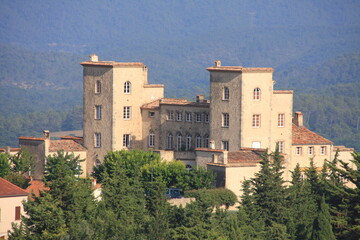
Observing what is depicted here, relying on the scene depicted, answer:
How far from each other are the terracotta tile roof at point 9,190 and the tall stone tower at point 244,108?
17.6 meters

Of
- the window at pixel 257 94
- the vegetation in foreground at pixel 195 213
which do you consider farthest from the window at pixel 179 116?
the vegetation in foreground at pixel 195 213

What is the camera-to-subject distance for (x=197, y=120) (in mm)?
82375

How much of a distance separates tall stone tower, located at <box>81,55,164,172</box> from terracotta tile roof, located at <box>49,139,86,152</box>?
76 cm

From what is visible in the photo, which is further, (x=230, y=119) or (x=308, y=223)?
(x=230, y=119)

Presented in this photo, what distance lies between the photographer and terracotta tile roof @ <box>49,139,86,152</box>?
271 feet

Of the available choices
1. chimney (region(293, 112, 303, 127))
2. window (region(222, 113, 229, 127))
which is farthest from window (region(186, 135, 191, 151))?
chimney (region(293, 112, 303, 127))

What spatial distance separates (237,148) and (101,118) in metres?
12.0

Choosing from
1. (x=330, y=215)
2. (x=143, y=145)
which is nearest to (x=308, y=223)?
(x=330, y=215)

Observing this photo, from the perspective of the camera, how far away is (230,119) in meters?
78.9

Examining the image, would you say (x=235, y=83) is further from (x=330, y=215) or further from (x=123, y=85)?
(x=330, y=215)

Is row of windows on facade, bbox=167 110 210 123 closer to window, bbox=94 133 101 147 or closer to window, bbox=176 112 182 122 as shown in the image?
window, bbox=176 112 182 122

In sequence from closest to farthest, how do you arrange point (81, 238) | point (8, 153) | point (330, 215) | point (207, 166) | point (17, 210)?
1. point (81, 238)
2. point (330, 215)
3. point (17, 210)
4. point (207, 166)
5. point (8, 153)

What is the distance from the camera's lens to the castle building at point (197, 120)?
257 feet

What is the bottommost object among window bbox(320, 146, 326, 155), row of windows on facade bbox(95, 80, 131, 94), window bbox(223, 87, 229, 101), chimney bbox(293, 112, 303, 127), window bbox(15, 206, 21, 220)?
window bbox(15, 206, 21, 220)
